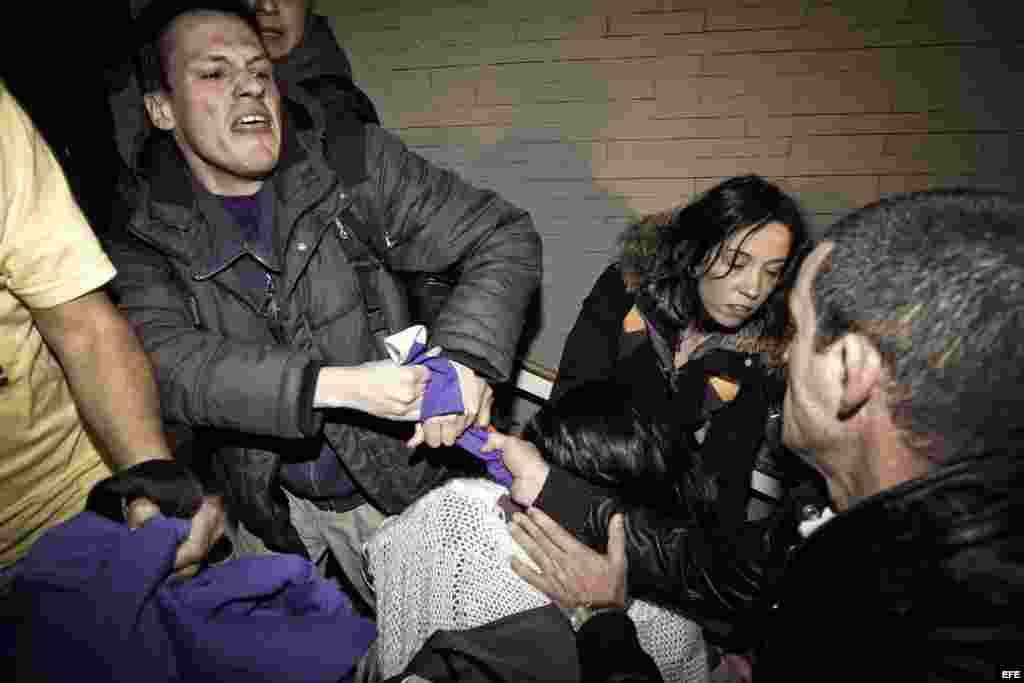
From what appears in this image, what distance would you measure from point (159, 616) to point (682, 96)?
3.55 m

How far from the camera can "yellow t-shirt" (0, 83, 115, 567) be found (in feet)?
4.08

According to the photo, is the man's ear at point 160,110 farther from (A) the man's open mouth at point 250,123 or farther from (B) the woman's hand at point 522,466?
(B) the woman's hand at point 522,466

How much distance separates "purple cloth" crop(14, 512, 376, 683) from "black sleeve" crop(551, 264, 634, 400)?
1.79 meters

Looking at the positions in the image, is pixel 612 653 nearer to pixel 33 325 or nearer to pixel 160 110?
pixel 33 325

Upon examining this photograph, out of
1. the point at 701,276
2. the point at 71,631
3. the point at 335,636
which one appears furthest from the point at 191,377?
the point at 701,276

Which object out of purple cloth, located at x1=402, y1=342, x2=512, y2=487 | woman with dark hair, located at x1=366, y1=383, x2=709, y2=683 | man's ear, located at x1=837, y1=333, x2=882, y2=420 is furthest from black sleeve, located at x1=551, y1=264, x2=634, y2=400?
man's ear, located at x1=837, y1=333, x2=882, y2=420

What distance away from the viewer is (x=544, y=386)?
4.21 metres

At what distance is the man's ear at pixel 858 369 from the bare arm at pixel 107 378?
168 cm

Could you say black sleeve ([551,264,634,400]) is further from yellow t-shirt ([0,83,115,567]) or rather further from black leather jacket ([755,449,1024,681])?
yellow t-shirt ([0,83,115,567])

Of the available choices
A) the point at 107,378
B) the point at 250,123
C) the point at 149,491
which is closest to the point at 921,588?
the point at 149,491

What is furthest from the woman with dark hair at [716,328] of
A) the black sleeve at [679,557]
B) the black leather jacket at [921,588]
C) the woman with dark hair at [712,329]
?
the black leather jacket at [921,588]

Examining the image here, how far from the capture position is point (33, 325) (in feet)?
4.50

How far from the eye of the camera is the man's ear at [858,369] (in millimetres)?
1138

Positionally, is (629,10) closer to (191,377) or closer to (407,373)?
(407,373)
